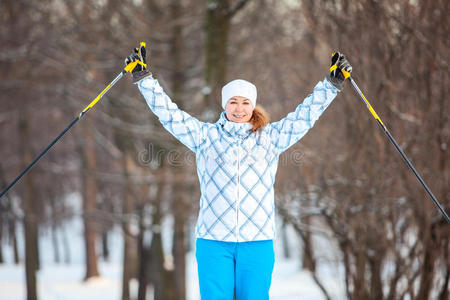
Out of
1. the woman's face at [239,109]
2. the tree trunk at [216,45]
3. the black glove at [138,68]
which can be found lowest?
the woman's face at [239,109]

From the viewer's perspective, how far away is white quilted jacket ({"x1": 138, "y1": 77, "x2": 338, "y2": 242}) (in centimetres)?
268

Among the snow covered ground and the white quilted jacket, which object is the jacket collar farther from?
the snow covered ground

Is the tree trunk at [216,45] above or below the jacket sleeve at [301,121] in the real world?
above

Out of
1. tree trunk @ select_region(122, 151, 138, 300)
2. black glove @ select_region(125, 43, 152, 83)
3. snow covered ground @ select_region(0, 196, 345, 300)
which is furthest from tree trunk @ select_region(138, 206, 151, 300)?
black glove @ select_region(125, 43, 152, 83)

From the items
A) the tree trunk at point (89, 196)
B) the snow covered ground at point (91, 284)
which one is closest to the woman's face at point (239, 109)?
the snow covered ground at point (91, 284)

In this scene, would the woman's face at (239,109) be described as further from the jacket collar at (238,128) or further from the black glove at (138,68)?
the black glove at (138,68)

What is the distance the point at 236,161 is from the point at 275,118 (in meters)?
4.34

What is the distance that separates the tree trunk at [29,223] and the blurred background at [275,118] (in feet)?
0.11

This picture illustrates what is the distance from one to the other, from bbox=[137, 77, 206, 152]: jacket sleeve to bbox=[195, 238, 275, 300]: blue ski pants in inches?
21.9

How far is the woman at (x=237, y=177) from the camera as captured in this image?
105 inches

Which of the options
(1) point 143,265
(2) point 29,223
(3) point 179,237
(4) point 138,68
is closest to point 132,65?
(4) point 138,68

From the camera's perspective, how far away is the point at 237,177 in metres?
2.71

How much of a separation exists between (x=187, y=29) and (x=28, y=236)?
6.13 m

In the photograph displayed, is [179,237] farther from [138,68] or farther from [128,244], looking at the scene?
[138,68]
